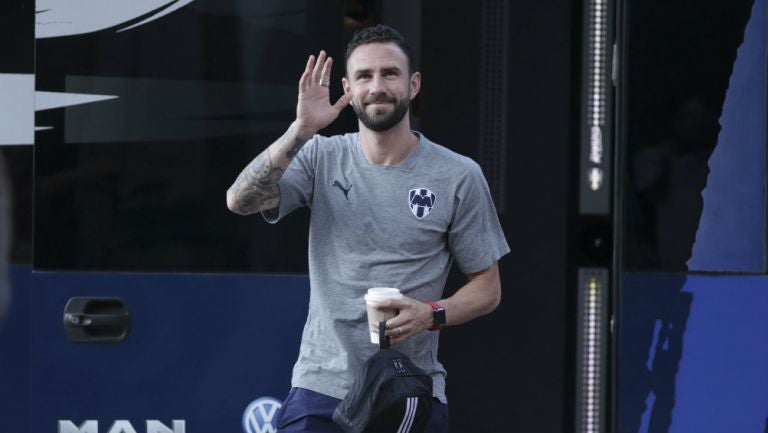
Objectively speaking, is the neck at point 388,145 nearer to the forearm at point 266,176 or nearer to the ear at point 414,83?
the ear at point 414,83

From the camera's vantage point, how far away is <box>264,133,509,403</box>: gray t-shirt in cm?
363

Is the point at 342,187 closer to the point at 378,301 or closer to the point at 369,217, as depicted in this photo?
the point at 369,217

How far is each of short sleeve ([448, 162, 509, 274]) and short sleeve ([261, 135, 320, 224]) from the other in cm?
38

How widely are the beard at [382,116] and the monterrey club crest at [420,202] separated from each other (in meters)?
0.18

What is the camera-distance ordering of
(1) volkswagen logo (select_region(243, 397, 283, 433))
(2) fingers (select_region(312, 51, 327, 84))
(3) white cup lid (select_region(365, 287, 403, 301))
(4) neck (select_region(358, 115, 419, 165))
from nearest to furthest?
(3) white cup lid (select_region(365, 287, 403, 301)) → (2) fingers (select_region(312, 51, 327, 84)) → (4) neck (select_region(358, 115, 419, 165)) → (1) volkswagen logo (select_region(243, 397, 283, 433))

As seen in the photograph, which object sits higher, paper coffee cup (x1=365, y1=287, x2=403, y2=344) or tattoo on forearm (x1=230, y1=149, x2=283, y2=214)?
tattoo on forearm (x1=230, y1=149, x2=283, y2=214)

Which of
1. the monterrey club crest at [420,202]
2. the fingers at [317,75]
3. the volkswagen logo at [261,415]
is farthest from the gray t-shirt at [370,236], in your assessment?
the volkswagen logo at [261,415]

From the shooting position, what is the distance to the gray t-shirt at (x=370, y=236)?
11.9 feet

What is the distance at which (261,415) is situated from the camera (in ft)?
13.4

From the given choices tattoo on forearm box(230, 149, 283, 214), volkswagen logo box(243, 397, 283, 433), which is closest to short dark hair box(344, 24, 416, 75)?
tattoo on forearm box(230, 149, 283, 214)

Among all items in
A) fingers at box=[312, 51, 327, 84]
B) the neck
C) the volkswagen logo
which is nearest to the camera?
fingers at box=[312, 51, 327, 84]

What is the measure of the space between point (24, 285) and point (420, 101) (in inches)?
50.3

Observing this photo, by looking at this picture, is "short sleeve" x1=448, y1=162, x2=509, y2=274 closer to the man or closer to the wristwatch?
the man

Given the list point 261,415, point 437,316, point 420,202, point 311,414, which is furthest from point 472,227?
point 261,415
